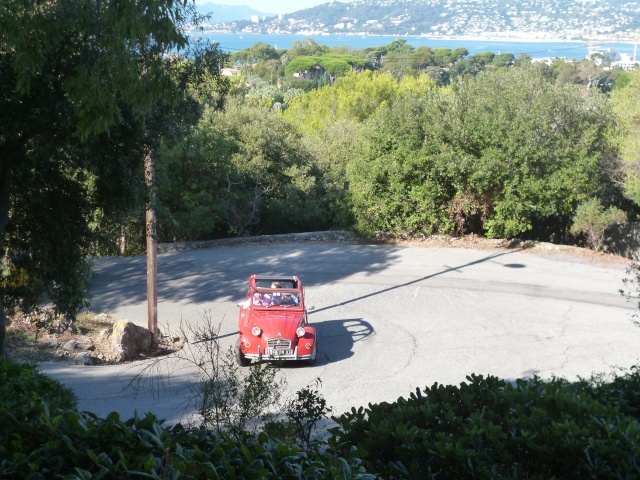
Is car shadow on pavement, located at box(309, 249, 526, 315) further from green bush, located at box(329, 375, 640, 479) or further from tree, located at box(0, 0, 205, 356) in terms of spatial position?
green bush, located at box(329, 375, 640, 479)

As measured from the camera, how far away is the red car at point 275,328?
42.4ft

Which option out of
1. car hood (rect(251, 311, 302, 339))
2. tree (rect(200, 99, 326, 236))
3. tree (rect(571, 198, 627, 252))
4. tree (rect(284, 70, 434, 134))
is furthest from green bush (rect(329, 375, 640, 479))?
tree (rect(284, 70, 434, 134))

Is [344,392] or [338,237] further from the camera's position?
[338,237]

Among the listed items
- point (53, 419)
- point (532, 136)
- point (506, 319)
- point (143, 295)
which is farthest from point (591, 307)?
point (53, 419)

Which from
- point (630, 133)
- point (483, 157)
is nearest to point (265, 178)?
point (483, 157)

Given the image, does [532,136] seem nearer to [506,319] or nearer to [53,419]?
[506,319]

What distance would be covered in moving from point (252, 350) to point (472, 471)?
30.2 feet

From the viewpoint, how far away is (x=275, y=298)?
14008 millimetres

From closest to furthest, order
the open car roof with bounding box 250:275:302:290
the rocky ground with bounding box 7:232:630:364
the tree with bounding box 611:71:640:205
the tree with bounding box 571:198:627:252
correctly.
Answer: the rocky ground with bounding box 7:232:630:364 → the open car roof with bounding box 250:275:302:290 → the tree with bounding box 571:198:627:252 → the tree with bounding box 611:71:640:205

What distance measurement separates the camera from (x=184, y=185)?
78.5 feet

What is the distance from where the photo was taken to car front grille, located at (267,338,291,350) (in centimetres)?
1288

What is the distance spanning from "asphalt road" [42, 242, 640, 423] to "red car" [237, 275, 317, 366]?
0.43 m

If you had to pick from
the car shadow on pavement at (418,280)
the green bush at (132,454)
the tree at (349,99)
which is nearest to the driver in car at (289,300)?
the car shadow on pavement at (418,280)

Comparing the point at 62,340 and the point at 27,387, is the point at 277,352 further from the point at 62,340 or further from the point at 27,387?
the point at 27,387
